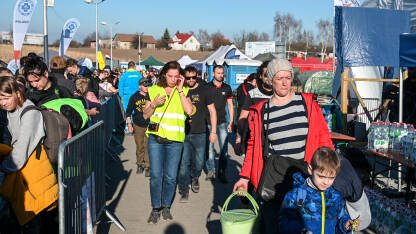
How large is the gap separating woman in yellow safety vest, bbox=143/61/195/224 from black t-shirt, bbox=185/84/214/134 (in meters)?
1.26

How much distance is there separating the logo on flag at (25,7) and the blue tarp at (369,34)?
8717mm

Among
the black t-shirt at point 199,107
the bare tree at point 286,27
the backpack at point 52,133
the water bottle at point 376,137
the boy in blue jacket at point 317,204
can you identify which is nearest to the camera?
the boy in blue jacket at point 317,204

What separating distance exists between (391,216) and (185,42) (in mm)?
149822

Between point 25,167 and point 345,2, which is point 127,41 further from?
point 25,167

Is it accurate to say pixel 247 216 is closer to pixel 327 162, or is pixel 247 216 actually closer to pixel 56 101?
pixel 327 162

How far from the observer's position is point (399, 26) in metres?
8.96

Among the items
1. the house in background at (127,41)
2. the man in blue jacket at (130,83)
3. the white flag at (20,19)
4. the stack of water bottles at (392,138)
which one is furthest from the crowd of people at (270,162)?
the house in background at (127,41)

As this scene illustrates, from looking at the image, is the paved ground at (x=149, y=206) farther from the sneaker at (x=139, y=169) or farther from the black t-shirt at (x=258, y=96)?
the black t-shirt at (x=258, y=96)

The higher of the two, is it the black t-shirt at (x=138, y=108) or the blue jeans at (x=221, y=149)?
the black t-shirt at (x=138, y=108)

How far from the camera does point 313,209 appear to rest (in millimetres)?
3051

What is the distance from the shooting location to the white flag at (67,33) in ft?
59.0

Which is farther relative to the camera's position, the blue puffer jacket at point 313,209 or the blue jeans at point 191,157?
the blue jeans at point 191,157

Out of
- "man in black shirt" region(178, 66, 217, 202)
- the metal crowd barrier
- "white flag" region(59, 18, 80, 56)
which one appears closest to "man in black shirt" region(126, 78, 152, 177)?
"man in black shirt" region(178, 66, 217, 202)

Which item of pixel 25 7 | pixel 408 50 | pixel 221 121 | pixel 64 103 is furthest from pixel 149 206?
pixel 25 7
